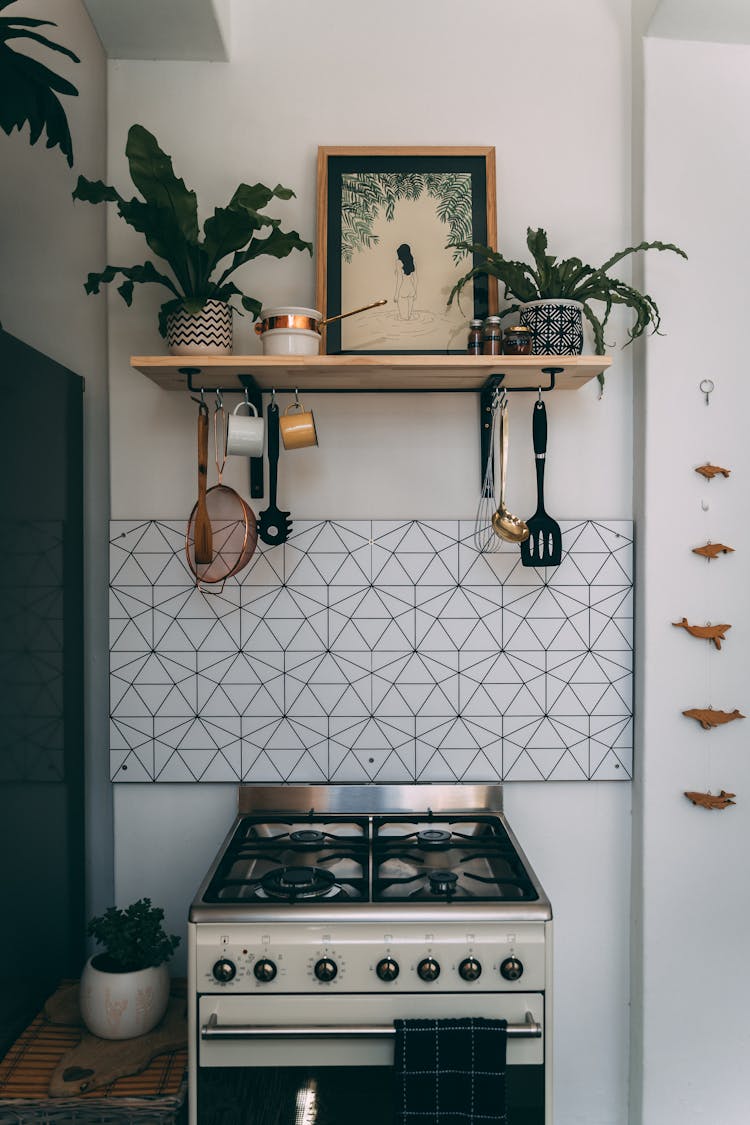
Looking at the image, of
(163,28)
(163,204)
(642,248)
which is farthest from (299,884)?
(163,28)

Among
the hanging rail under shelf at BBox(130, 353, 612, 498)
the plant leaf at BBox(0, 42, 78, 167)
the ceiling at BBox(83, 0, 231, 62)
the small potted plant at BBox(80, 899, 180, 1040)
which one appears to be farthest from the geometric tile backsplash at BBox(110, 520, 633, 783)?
the ceiling at BBox(83, 0, 231, 62)

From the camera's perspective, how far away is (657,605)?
6.46 feet

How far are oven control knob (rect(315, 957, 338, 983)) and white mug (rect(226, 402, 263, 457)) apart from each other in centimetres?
102

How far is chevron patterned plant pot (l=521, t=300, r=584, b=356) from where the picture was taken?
1.81m

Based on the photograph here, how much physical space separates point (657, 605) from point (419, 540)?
57cm

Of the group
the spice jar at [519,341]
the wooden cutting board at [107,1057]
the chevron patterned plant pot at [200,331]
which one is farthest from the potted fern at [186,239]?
the wooden cutting board at [107,1057]

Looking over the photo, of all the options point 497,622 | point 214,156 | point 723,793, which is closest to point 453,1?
point 214,156

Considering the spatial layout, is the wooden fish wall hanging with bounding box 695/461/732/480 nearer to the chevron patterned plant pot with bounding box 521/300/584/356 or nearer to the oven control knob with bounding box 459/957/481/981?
the chevron patterned plant pot with bounding box 521/300/584/356

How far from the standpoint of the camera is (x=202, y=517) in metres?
1.83

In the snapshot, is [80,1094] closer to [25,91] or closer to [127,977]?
[127,977]

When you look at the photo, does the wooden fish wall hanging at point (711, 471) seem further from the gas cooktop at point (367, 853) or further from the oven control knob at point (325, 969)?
the oven control knob at point (325, 969)

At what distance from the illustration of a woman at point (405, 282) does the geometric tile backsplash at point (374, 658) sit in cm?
50

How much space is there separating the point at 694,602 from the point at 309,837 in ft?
3.36

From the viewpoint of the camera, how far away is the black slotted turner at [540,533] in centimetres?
191
